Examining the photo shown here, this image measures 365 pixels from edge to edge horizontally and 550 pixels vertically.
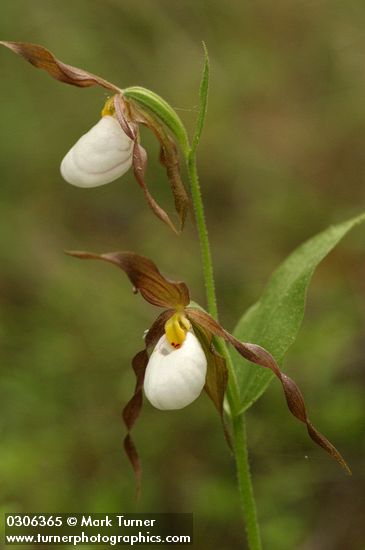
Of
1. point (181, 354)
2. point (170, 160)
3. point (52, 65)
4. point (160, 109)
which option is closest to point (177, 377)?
point (181, 354)

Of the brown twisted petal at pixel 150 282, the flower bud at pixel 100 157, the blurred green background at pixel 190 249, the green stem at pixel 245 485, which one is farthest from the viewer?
the blurred green background at pixel 190 249

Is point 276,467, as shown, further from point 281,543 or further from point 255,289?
point 255,289

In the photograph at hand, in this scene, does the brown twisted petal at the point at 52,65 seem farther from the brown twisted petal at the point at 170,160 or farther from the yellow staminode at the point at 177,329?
the yellow staminode at the point at 177,329

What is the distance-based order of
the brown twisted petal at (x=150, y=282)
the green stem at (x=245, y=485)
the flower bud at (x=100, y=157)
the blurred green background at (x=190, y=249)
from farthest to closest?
1. the blurred green background at (x=190, y=249)
2. the green stem at (x=245, y=485)
3. the flower bud at (x=100, y=157)
4. the brown twisted petal at (x=150, y=282)

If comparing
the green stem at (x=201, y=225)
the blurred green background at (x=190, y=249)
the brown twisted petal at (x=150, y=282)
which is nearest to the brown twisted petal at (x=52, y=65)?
the green stem at (x=201, y=225)

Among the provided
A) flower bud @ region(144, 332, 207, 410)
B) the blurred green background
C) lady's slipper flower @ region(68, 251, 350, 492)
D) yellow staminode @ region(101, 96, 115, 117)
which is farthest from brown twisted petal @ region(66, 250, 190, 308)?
the blurred green background

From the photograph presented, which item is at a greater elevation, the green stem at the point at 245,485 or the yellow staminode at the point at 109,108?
the yellow staminode at the point at 109,108
